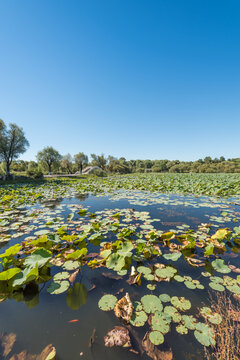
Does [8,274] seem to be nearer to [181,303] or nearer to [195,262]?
[181,303]

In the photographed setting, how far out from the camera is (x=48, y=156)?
39.9 metres

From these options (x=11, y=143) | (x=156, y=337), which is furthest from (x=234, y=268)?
(x=11, y=143)

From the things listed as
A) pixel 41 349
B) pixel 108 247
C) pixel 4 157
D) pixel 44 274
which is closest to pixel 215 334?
pixel 41 349

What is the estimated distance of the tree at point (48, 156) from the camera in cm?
3942

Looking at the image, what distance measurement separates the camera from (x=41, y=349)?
1231mm

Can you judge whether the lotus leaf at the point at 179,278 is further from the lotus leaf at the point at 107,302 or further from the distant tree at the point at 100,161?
the distant tree at the point at 100,161

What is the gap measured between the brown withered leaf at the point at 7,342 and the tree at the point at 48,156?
43.4m

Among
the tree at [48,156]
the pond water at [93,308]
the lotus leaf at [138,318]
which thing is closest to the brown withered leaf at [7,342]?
the pond water at [93,308]

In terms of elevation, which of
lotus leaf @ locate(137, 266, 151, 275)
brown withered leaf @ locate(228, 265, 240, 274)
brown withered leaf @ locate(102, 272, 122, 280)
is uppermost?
brown withered leaf @ locate(228, 265, 240, 274)

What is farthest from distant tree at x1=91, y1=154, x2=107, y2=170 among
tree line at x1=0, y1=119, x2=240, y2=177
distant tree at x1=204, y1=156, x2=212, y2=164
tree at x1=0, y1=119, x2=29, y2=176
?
distant tree at x1=204, y1=156, x2=212, y2=164

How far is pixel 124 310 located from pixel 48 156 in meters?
43.9

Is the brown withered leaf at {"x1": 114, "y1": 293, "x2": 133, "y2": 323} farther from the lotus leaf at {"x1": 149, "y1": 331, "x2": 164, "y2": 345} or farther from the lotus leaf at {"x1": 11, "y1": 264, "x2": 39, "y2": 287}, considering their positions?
the lotus leaf at {"x1": 11, "y1": 264, "x2": 39, "y2": 287}

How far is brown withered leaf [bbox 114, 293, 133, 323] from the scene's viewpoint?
1.43 meters

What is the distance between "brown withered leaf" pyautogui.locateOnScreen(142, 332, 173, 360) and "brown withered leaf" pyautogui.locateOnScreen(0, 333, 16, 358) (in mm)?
1149
